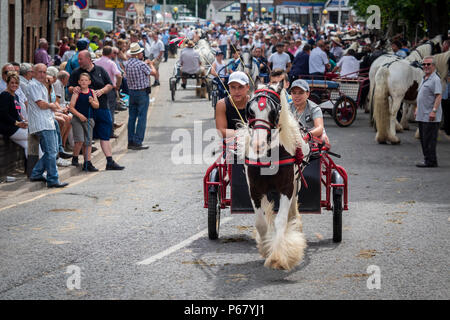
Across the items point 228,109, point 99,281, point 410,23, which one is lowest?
point 99,281

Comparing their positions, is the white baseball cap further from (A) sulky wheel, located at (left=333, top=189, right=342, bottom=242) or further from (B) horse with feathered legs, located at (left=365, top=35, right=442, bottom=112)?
(B) horse with feathered legs, located at (left=365, top=35, right=442, bottom=112)

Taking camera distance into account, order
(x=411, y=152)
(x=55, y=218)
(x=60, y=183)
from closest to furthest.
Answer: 1. (x=55, y=218)
2. (x=60, y=183)
3. (x=411, y=152)

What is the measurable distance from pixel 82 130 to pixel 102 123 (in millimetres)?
438

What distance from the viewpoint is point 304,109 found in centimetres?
888

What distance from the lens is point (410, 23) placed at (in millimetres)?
32719

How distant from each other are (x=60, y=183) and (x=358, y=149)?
22.8ft

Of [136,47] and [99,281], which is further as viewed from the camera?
[136,47]

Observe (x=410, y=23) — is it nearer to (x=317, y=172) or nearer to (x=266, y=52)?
(x=266, y=52)

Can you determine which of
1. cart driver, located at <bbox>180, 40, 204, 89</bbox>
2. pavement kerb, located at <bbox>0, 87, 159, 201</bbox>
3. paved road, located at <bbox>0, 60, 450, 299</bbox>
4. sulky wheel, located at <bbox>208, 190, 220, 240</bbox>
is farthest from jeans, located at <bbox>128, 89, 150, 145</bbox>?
cart driver, located at <bbox>180, 40, 204, 89</bbox>

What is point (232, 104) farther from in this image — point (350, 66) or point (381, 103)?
point (350, 66)

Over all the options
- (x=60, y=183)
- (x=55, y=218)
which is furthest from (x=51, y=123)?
(x=55, y=218)

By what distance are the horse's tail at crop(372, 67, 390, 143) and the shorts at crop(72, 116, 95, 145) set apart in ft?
21.6

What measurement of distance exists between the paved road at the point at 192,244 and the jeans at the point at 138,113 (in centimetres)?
301

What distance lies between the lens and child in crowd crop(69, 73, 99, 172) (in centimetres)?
1438
